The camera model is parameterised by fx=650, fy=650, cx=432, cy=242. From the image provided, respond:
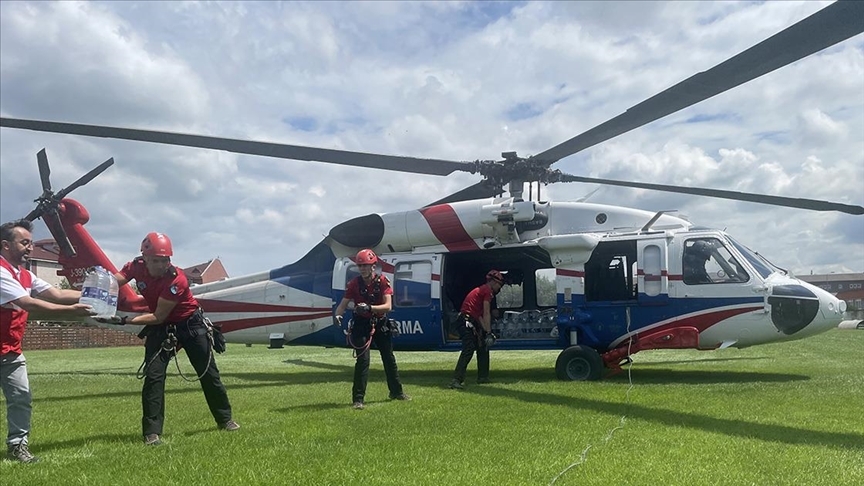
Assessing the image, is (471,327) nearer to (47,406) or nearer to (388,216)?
(388,216)

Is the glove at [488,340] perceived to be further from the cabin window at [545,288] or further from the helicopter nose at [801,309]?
the helicopter nose at [801,309]

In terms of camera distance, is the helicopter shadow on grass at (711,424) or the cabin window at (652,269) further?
the cabin window at (652,269)

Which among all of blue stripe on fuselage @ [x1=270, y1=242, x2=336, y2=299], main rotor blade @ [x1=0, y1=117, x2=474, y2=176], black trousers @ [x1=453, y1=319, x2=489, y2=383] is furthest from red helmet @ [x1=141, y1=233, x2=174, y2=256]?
blue stripe on fuselage @ [x1=270, y1=242, x2=336, y2=299]

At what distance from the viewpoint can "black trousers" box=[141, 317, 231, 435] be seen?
6.26 m

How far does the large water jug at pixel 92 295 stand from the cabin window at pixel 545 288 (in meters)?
8.68

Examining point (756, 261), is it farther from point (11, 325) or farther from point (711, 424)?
point (11, 325)

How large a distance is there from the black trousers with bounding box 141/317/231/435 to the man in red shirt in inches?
40.5

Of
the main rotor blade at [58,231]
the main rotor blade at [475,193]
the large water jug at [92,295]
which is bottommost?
the large water jug at [92,295]

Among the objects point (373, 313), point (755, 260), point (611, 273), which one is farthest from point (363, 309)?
point (755, 260)

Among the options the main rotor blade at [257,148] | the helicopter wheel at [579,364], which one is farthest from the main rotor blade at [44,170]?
the helicopter wheel at [579,364]

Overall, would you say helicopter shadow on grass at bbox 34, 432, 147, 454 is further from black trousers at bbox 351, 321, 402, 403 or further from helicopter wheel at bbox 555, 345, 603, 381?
helicopter wheel at bbox 555, 345, 603, 381

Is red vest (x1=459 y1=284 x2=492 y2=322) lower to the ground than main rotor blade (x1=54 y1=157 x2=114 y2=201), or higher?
lower

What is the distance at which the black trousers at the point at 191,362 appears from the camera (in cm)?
626

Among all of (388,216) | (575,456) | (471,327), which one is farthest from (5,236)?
(388,216)
